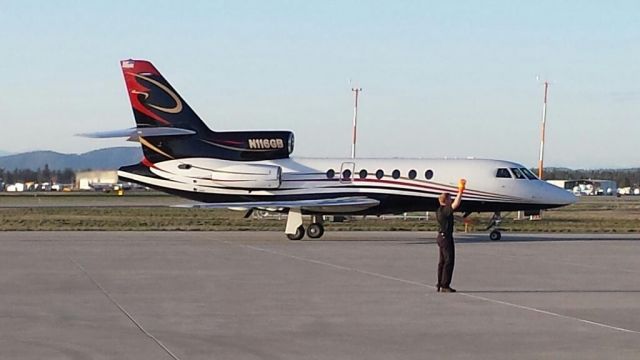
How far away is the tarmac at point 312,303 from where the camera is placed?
11.8m

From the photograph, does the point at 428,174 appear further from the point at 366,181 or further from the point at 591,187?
the point at 591,187

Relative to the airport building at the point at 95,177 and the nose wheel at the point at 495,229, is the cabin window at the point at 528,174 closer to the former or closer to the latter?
the nose wheel at the point at 495,229

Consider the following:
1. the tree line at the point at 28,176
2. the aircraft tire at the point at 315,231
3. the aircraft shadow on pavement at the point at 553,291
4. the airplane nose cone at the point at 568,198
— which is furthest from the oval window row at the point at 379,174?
the tree line at the point at 28,176

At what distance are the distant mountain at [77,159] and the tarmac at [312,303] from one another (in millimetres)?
22892

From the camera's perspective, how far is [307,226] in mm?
36344

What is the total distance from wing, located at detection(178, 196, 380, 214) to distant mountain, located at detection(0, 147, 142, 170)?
13878 mm

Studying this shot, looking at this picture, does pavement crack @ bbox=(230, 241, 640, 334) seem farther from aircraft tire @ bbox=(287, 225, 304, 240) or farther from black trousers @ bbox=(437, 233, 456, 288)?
aircraft tire @ bbox=(287, 225, 304, 240)

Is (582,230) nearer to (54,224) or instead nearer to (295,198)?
(295,198)

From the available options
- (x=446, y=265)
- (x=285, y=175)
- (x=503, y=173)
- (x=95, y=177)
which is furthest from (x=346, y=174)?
(x=95, y=177)

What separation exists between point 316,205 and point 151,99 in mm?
6678

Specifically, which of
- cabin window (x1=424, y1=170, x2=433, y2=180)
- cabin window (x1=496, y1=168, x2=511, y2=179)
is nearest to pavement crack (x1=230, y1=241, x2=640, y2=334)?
cabin window (x1=424, y1=170, x2=433, y2=180)

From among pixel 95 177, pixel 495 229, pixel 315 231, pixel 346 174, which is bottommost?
pixel 315 231

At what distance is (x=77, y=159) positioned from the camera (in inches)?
3346

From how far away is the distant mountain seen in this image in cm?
5511
